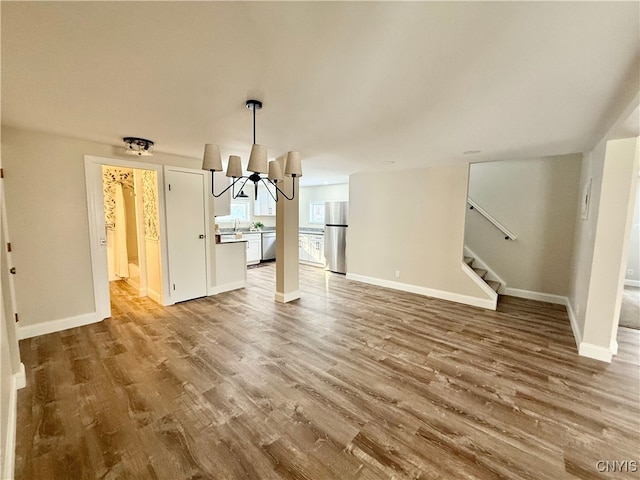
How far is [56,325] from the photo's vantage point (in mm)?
3010

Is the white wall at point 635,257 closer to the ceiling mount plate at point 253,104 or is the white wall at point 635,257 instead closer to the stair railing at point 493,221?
the stair railing at point 493,221

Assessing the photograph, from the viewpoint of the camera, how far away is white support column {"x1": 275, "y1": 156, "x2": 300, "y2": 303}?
13.1 ft

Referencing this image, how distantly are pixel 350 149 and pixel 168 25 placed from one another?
243cm

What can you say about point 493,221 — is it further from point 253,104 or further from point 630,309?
point 253,104

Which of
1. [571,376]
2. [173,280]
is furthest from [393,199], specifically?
[173,280]

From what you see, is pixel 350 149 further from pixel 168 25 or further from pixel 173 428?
pixel 173 428

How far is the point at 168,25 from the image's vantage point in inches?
46.4

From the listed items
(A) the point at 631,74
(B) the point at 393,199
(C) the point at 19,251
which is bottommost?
(C) the point at 19,251

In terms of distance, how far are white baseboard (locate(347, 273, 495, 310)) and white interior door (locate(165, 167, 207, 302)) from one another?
10.0 ft

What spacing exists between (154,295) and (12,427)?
8.84ft

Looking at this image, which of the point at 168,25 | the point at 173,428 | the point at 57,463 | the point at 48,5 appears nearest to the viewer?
the point at 48,5

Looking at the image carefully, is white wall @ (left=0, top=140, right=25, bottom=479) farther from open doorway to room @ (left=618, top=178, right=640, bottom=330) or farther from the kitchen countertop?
open doorway to room @ (left=618, top=178, right=640, bottom=330)

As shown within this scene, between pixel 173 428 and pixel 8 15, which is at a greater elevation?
pixel 8 15

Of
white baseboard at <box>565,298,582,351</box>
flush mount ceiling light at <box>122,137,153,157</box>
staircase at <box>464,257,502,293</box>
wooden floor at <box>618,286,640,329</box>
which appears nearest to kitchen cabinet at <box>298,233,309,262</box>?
staircase at <box>464,257,502,293</box>
